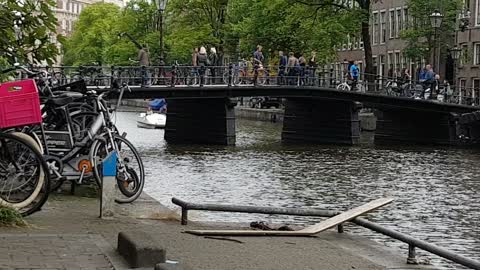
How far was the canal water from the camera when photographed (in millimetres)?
17438

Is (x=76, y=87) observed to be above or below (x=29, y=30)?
below

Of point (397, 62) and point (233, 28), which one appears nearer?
point (233, 28)

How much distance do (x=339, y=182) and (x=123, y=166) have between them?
1446 centimetres

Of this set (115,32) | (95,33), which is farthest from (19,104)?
(95,33)

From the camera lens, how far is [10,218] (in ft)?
33.6

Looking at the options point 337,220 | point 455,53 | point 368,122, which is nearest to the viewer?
point 337,220

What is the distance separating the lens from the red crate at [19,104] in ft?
36.7

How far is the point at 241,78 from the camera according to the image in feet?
148

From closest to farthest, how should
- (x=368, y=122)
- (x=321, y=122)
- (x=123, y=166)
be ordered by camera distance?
(x=123, y=166)
(x=321, y=122)
(x=368, y=122)

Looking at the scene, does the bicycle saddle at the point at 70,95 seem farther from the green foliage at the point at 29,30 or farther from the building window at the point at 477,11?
the building window at the point at 477,11

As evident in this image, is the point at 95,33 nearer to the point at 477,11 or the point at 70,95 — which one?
the point at 477,11

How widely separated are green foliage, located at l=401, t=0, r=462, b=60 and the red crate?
43.9 meters

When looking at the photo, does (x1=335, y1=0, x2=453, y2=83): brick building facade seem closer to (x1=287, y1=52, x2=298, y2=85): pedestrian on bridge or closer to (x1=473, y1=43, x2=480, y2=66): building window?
(x1=473, y1=43, x2=480, y2=66): building window

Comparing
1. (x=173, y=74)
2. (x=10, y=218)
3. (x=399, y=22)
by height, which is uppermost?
(x=399, y=22)
